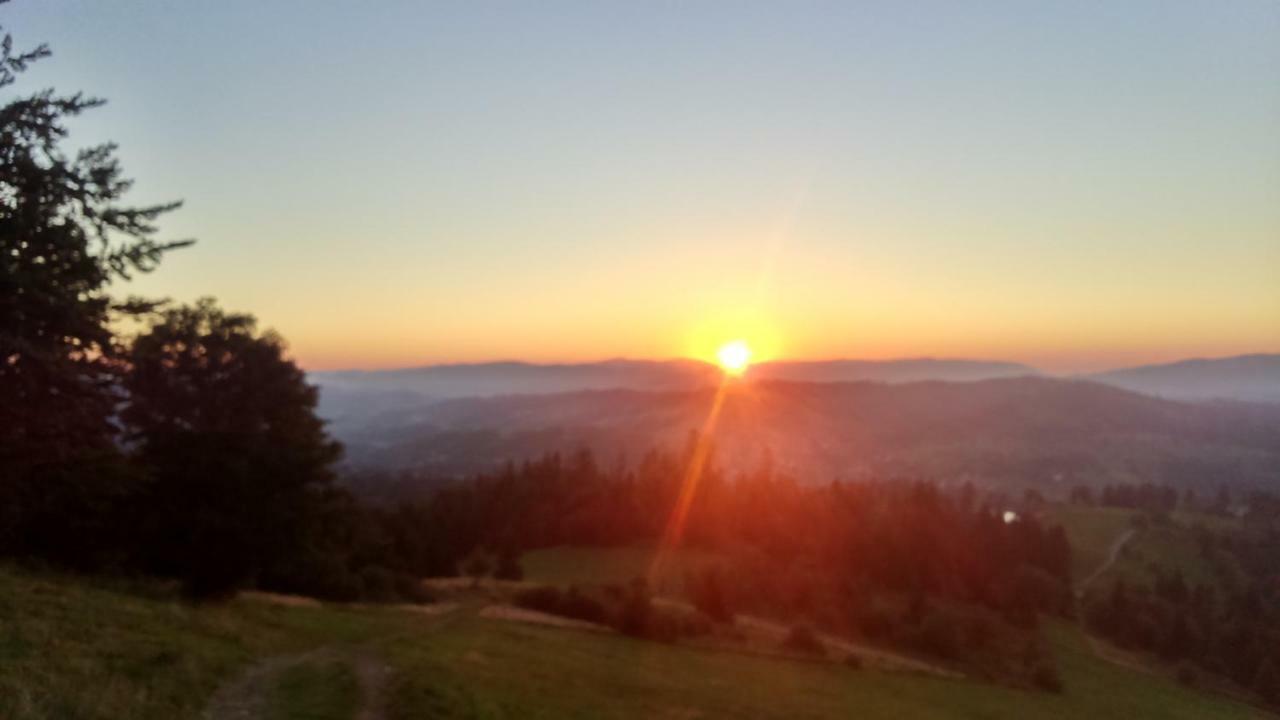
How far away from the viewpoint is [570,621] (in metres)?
52.9

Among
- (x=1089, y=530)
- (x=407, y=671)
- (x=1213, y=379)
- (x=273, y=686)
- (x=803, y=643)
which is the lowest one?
(x=1089, y=530)

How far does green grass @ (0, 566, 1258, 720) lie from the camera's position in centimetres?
1458

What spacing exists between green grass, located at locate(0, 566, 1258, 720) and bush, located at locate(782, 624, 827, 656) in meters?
3.23

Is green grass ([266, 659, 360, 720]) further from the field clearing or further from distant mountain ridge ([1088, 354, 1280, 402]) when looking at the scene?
distant mountain ridge ([1088, 354, 1280, 402])

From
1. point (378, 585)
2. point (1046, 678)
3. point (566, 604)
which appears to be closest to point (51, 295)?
point (378, 585)

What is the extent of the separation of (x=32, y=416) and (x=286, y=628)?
13.4m

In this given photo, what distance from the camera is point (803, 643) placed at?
58031 mm

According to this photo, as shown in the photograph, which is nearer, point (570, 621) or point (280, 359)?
point (280, 359)

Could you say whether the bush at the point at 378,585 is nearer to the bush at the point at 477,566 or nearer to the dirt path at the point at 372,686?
the bush at the point at 477,566

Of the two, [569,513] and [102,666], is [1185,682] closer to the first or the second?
[569,513]

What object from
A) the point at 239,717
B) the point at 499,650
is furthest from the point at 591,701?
the point at 239,717

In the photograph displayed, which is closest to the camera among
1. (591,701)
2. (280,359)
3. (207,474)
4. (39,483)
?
(39,483)

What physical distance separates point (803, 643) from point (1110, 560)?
240ft

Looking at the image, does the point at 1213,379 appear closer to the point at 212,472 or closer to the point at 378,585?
the point at 378,585
